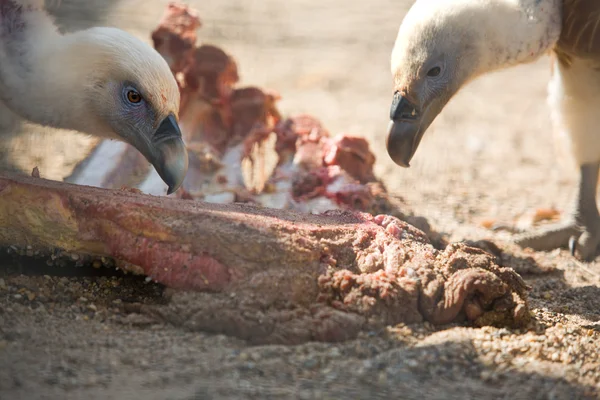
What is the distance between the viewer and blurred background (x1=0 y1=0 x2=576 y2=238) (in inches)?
195

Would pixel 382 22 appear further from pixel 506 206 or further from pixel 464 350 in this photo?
pixel 464 350

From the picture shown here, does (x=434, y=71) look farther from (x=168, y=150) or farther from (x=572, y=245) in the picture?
(x=572, y=245)

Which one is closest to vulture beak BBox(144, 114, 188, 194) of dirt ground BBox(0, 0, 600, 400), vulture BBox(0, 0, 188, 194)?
vulture BBox(0, 0, 188, 194)

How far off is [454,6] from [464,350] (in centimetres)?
165

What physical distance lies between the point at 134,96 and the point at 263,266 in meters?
1.01

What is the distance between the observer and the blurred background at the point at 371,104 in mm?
4957

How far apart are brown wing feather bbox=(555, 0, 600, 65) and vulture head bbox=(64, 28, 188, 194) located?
73.3 inches

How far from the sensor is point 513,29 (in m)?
3.63

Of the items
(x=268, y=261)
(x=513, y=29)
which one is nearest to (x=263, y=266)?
(x=268, y=261)

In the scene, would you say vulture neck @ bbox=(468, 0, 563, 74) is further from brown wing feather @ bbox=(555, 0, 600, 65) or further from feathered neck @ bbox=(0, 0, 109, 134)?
feathered neck @ bbox=(0, 0, 109, 134)

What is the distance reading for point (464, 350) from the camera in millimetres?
2494

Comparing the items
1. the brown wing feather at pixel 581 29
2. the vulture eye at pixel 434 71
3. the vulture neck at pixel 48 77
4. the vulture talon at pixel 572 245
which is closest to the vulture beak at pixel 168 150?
the vulture neck at pixel 48 77

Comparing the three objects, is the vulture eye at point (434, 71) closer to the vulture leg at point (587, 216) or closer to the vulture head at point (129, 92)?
the vulture head at point (129, 92)

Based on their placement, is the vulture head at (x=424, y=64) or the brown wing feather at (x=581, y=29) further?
the brown wing feather at (x=581, y=29)
